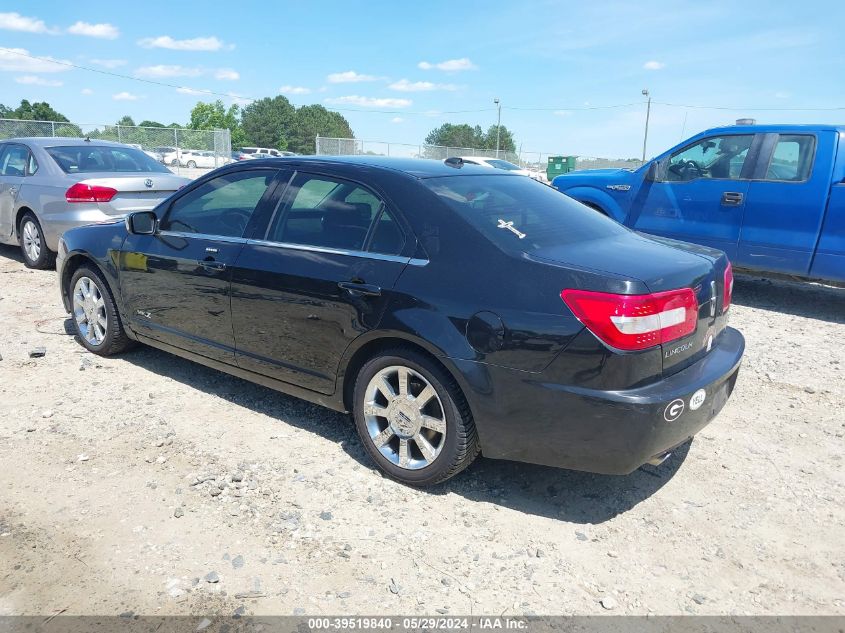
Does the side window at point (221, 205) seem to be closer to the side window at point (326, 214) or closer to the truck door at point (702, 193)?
the side window at point (326, 214)

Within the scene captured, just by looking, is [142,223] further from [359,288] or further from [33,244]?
[33,244]

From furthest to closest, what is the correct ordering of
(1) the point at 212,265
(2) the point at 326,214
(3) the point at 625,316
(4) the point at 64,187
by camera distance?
1. (4) the point at 64,187
2. (1) the point at 212,265
3. (2) the point at 326,214
4. (3) the point at 625,316

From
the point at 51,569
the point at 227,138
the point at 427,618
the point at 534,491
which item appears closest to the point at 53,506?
the point at 51,569

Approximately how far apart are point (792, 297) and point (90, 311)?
7.48m

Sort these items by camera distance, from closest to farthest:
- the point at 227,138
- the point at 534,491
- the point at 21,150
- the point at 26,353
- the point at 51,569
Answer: the point at 51,569 → the point at 534,491 → the point at 26,353 → the point at 21,150 → the point at 227,138

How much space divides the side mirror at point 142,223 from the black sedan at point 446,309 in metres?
0.01

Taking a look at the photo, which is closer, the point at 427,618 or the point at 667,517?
the point at 427,618

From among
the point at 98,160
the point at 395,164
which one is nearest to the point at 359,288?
the point at 395,164

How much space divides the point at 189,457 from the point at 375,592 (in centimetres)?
157

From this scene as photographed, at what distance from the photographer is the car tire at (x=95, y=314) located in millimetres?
4980

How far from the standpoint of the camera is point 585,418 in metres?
2.83

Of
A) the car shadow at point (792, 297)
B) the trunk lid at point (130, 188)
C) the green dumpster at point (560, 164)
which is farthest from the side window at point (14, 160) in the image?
the green dumpster at point (560, 164)

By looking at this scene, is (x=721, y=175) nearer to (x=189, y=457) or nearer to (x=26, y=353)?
(x=189, y=457)

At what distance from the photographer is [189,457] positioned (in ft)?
12.1
